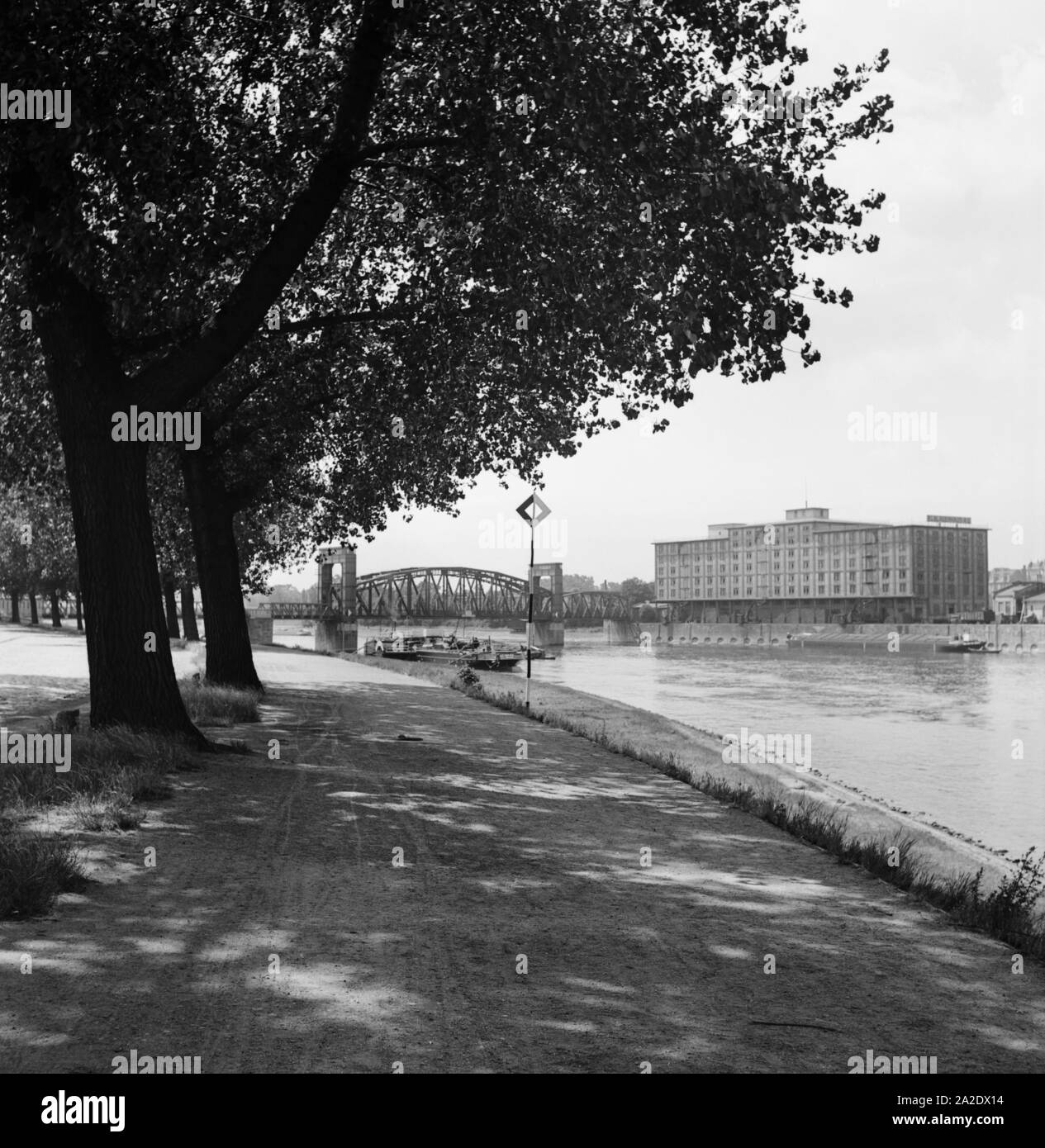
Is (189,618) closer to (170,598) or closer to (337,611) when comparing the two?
(170,598)

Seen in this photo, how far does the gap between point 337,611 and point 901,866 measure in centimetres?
7665

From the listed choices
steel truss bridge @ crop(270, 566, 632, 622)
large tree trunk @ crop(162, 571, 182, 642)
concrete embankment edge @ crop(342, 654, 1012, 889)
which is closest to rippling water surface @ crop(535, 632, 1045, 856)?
concrete embankment edge @ crop(342, 654, 1012, 889)

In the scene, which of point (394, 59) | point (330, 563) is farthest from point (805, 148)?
point (330, 563)

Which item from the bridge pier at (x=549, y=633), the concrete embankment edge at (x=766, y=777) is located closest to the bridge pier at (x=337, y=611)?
the concrete embankment edge at (x=766, y=777)

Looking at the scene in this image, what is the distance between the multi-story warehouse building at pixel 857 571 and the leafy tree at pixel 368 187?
162 meters

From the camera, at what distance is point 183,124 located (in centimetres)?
1155

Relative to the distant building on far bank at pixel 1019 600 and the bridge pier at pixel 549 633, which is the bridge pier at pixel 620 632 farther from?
the distant building on far bank at pixel 1019 600

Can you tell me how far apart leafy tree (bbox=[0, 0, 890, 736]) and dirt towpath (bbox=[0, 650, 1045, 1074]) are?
16.1ft

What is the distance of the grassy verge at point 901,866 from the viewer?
7.01m

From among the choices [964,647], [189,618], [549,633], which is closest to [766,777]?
[189,618]

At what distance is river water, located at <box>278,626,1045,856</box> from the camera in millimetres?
A: 20500

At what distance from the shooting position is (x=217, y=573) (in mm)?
22266

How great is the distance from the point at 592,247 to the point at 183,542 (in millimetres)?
25969
